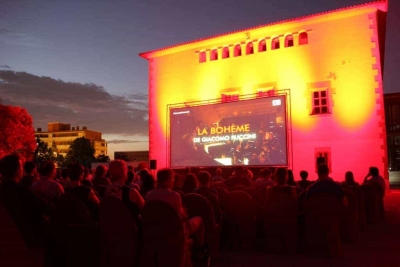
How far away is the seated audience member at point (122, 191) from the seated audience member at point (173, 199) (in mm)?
148

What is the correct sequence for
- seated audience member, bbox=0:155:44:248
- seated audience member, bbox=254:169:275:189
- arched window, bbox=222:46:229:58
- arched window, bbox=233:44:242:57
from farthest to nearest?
1. arched window, bbox=222:46:229:58
2. arched window, bbox=233:44:242:57
3. seated audience member, bbox=254:169:275:189
4. seated audience member, bbox=0:155:44:248

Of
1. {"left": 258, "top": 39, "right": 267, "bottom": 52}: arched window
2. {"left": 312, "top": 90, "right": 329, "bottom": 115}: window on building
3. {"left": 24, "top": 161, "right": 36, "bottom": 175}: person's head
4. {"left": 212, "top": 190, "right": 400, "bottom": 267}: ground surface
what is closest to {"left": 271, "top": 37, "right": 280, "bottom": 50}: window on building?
{"left": 258, "top": 39, "right": 267, "bottom": 52}: arched window

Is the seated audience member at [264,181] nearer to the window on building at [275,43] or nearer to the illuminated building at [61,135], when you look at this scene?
the window on building at [275,43]

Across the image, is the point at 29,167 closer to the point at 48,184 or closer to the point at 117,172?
the point at 48,184

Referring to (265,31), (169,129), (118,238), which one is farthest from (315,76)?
(118,238)

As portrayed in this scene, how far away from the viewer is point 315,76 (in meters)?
19.5

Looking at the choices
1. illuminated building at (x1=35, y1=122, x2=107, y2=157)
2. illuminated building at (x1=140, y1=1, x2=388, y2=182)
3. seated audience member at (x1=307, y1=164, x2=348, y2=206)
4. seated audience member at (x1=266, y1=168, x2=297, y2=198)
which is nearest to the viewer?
seated audience member at (x1=307, y1=164, x2=348, y2=206)

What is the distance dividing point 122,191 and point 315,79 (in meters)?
16.7

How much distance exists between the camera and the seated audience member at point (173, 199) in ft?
14.2

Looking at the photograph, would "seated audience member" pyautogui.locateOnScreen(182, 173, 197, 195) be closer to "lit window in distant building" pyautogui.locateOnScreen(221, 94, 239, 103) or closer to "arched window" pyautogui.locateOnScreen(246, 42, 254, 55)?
"lit window in distant building" pyautogui.locateOnScreen(221, 94, 239, 103)

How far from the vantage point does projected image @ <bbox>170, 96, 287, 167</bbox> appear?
18359 millimetres

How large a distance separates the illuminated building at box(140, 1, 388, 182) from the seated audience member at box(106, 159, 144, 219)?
48.8 ft

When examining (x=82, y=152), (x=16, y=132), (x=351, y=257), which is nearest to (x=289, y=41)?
(x=351, y=257)

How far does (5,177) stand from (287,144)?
51.7 ft
